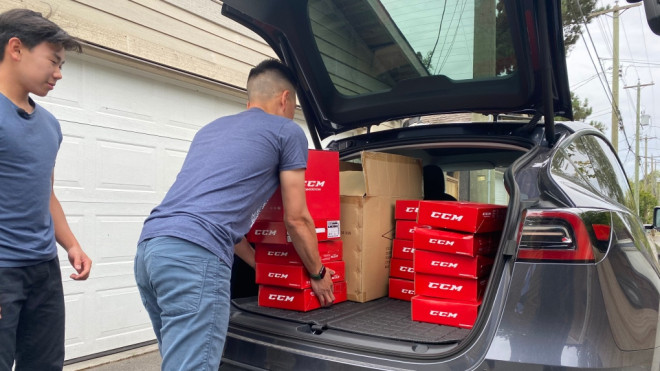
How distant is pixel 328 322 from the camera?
2.24 m

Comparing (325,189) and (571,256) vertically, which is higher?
(325,189)

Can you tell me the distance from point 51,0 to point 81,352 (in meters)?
2.68

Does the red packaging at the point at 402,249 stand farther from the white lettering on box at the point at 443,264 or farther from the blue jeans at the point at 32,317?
the blue jeans at the point at 32,317

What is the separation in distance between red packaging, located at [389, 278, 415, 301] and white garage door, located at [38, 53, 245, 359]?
249 cm

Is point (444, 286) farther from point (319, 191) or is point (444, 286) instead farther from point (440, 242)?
point (319, 191)

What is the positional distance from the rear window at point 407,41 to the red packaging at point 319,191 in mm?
703

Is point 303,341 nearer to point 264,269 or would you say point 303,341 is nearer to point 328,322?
point 328,322

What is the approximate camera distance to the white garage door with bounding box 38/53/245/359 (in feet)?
12.6

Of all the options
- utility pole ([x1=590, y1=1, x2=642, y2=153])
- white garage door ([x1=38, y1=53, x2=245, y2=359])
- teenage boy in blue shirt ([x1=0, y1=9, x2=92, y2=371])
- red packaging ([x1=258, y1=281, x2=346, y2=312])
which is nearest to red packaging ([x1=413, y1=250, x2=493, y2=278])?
red packaging ([x1=258, y1=281, x2=346, y2=312])

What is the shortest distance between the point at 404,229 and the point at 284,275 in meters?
0.79

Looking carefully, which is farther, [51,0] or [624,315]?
[51,0]

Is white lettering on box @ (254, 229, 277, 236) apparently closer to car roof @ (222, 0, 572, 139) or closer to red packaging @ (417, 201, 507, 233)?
red packaging @ (417, 201, 507, 233)

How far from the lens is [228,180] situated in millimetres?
1956

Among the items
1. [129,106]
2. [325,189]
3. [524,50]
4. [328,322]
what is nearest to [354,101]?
[325,189]
